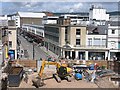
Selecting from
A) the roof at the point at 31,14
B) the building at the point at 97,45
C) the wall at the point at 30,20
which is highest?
the roof at the point at 31,14

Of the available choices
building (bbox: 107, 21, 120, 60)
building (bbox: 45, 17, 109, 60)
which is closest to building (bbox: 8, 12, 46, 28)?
building (bbox: 45, 17, 109, 60)

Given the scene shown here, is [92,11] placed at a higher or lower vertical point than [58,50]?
higher

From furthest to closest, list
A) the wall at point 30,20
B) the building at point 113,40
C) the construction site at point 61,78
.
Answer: the wall at point 30,20 < the building at point 113,40 < the construction site at point 61,78

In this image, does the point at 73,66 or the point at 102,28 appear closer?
the point at 73,66

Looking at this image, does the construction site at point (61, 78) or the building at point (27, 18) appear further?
the building at point (27, 18)

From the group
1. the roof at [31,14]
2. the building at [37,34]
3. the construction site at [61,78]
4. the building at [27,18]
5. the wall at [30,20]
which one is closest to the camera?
the construction site at [61,78]

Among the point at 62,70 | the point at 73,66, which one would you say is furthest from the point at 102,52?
the point at 62,70

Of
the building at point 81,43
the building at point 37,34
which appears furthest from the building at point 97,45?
the building at point 37,34

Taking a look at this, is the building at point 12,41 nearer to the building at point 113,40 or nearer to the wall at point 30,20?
the building at point 113,40

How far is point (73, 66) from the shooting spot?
1889 cm

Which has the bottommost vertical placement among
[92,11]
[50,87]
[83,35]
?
[50,87]

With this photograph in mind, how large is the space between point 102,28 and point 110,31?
2.19 metres

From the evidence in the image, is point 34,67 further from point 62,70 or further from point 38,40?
point 38,40

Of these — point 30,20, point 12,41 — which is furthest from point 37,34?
point 30,20
